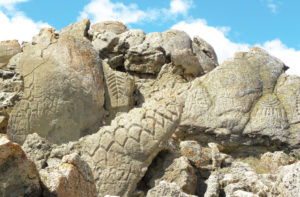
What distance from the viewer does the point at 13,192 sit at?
3291 mm

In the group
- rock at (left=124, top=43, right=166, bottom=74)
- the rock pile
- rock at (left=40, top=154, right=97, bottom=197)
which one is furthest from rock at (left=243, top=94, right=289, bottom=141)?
rock at (left=40, top=154, right=97, bottom=197)

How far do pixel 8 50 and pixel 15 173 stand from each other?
8.26 metres

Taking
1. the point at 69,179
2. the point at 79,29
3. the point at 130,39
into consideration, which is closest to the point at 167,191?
the point at 69,179

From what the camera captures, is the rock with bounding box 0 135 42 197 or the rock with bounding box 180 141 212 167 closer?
the rock with bounding box 0 135 42 197

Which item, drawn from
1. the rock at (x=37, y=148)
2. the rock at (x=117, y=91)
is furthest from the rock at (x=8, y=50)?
the rock at (x=37, y=148)

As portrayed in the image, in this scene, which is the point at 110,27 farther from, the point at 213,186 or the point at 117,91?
the point at 213,186

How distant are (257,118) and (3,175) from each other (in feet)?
21.4

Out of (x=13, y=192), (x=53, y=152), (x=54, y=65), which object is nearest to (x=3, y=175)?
(x=13, y=192)

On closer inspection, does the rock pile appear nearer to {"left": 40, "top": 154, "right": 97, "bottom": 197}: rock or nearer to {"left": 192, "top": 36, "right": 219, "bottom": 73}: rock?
{"left": 192, "top": 36, "right": 219, "bottom": 73}: rock

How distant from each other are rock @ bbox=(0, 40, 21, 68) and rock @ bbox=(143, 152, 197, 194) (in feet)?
18.1

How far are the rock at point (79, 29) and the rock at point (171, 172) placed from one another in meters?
5.87

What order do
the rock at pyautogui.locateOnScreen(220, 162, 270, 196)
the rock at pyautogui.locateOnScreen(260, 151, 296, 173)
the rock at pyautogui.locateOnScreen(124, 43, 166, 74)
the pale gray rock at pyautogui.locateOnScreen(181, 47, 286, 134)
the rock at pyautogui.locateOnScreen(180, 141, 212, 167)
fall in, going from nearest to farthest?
1. the rock at pyautogui.locateOnScreen(220, 162, 270, 196)
2. the rock at pyautogui.locateOnScreen(180, 141, 212, 167)
3. the rock at pyautogui.locateOnScreen(260, 151, 296, 173)
4. the pale gray rock at pyautogui.locateOnScreen(181, 47, 286, 134)
5. the rock at pyautogui.locateOnScreen(124, 43, 166, 74)

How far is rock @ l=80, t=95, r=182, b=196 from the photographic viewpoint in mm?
6578

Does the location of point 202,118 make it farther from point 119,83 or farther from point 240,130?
point 119,83
